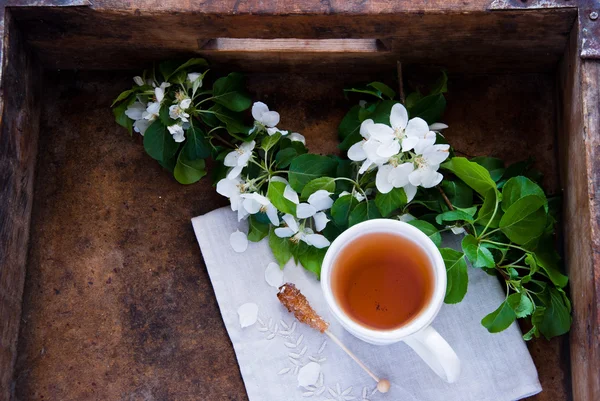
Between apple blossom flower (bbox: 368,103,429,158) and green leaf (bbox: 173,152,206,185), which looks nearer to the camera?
apple blossom flower (bbox: 368,103,429,158)

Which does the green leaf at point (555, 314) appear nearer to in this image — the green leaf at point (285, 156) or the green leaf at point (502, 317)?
the green leaf at point (502, 317)

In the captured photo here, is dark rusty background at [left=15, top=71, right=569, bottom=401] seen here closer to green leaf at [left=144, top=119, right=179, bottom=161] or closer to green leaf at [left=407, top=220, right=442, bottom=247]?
green leaf at [left=144, top=119, right=179, bottom=161]

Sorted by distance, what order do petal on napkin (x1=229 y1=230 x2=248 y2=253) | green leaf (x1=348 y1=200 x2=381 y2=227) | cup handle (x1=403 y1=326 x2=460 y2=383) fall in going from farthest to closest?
petal on napkin (x1=229 y1=230 x2=248 y2=253) < green leaf (x1=348 y1=200 x2=381 y2=227) < cup handle (x1=403 y1=326 x2=460 y2=383)

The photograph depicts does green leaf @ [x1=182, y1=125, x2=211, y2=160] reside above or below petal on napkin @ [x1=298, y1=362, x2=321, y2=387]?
above

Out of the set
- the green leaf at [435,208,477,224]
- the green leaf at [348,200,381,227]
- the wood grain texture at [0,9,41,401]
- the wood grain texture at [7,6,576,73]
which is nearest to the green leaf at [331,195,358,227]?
the green leaf at [348,200,381,227]

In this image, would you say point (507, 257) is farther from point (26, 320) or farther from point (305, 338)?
point (26, 320)

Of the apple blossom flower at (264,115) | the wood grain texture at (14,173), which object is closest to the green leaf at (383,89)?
the apple blossom flower at (264,115)

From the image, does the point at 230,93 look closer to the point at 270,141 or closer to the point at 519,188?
the point at 270,141
